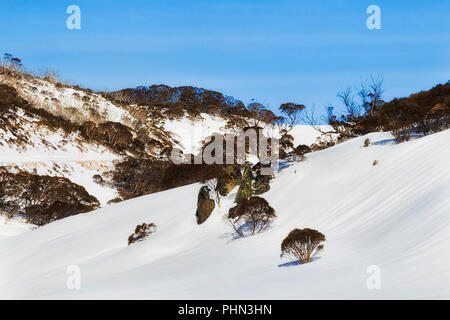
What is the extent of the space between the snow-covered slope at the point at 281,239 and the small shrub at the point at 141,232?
49 cm

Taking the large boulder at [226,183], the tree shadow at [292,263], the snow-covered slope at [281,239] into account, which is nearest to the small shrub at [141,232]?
the snow-covered slope at [281,239]

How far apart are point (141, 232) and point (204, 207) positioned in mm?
3104

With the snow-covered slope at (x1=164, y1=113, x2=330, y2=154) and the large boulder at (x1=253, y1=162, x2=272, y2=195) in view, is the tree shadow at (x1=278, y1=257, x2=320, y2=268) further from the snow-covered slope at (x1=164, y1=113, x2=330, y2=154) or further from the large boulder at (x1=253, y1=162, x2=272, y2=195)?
the snow-covered slope at (x1=164, y1=113, x2=330, y2=154)

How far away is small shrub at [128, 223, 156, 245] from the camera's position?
1900 cm

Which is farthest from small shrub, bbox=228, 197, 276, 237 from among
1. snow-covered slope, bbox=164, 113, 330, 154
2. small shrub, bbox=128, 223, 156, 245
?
snow-covered slope, bbox=164, 113, 330, 154

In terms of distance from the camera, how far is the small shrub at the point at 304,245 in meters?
11.6

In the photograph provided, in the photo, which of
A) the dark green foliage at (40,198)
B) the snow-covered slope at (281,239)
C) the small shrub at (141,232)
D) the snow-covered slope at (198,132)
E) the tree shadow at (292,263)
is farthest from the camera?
the snow-covered slope at (198,132)

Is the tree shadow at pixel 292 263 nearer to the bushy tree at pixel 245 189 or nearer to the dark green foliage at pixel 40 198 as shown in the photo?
the bushy tree at pixel 245 189

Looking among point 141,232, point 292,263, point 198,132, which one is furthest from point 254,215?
point 198,132

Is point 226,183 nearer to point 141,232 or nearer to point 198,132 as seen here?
point 141,232

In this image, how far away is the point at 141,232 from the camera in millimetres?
19234

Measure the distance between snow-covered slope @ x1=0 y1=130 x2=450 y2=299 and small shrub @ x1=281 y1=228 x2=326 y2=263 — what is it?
0.40m

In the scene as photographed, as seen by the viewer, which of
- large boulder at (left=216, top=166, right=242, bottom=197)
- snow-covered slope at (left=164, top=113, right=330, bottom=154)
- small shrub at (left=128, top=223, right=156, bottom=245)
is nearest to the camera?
small shrub at (left=128, top=223, right=156, bottom=245)
